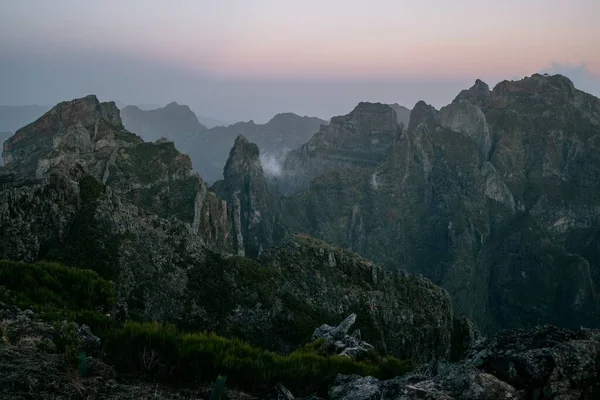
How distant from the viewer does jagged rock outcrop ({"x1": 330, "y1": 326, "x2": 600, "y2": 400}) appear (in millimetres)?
6113

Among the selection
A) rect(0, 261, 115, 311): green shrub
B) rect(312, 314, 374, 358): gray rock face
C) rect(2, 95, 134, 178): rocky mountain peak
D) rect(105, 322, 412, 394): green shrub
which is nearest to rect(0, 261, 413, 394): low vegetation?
rect(105, 322, 412, 394): green shrub

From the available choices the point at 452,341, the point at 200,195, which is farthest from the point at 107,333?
the point at 200,195

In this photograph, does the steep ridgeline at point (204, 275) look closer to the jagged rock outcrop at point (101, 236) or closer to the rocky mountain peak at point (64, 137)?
the jagged rock outcrop at point (101, 236)

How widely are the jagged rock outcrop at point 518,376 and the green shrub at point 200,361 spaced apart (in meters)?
0.92

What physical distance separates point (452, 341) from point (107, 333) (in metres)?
59.7

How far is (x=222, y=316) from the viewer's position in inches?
1261

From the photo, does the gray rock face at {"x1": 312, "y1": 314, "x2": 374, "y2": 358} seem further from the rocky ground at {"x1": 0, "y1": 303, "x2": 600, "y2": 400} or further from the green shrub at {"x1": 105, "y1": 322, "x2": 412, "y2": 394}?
the rocky ground at {"x1": 0, "y1": 303, "x2": 600, "y2": 400}

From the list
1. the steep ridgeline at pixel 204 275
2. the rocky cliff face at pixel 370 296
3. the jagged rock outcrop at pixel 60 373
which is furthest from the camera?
the rocky cliff face at pixel 370 296

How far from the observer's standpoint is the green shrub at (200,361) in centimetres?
760

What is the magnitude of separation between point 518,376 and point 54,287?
13298 mm

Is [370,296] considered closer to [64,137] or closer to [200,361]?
[200,361]

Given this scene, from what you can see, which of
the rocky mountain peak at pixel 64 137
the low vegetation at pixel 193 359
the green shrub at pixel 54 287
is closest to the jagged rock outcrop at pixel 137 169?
the rocky mountain peak at pixel 64 137

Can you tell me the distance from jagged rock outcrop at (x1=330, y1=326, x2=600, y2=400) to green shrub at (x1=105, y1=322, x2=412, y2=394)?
36.1 inches

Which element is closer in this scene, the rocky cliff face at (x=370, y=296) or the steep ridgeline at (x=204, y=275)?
the steep ridgeline at (x=204, y=275)
